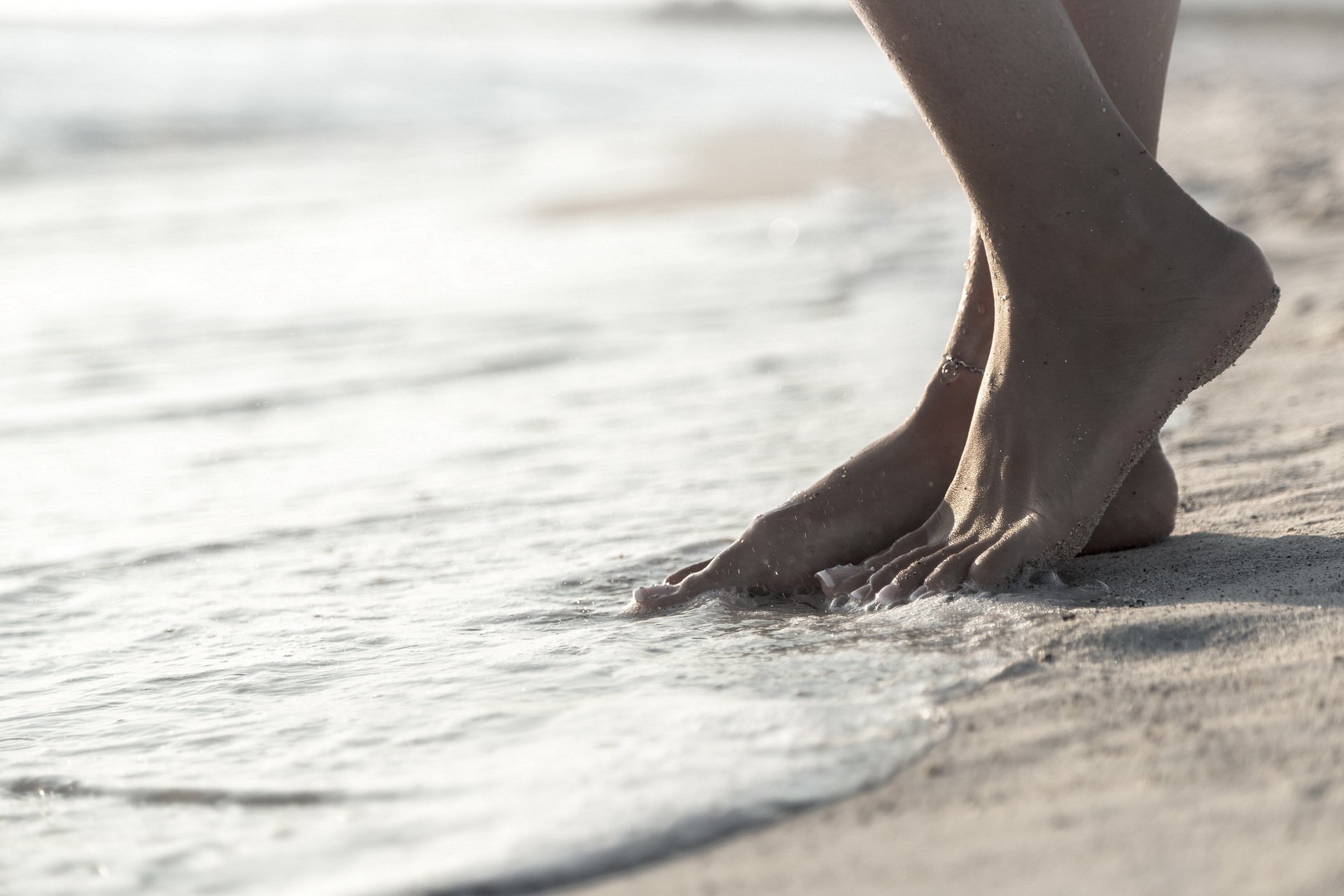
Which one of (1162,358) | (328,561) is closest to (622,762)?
(1162,358)

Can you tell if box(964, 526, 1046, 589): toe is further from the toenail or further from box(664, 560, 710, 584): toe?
box(664, 560, 710, 584): toe

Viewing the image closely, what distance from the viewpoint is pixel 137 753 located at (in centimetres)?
130

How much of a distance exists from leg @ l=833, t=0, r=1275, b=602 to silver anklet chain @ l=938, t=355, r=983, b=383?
0.20 metres

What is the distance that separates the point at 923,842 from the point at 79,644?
3.85ft

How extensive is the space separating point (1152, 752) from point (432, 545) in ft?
4.04

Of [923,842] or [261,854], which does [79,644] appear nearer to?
[261,854]

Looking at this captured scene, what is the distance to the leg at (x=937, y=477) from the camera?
169 cm

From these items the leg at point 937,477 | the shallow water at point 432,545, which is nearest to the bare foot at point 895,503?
the leg at point 937,477

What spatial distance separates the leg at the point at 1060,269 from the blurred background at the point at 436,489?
325mm

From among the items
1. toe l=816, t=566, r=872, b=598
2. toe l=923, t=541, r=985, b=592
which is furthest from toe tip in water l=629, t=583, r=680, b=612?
toe l=923, t=541, r=985, b=592

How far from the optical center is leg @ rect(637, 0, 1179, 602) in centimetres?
169

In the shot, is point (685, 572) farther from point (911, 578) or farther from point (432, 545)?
point (432, 545)

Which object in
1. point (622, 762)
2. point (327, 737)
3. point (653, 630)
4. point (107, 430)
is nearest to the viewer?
point (622, 762)

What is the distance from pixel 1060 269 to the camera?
1547 mm
